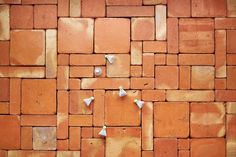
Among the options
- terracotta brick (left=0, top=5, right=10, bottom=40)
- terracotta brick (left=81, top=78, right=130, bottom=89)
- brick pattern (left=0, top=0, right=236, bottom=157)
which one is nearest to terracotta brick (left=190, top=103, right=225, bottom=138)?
brick pattern (left=0, top=0, right=236, bottom=157)

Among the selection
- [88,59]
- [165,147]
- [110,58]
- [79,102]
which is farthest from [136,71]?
[165,147]

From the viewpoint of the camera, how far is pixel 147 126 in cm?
225

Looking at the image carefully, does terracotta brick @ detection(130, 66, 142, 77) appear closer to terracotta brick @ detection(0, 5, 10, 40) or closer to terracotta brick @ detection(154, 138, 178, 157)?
terracotta brick @ detection(154, 138, 178, 157)

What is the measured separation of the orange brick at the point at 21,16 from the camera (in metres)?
2.28

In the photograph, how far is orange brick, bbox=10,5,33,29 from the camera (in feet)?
7.48

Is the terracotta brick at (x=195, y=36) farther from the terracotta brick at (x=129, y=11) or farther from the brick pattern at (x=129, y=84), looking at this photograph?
the terracotta brick at (x=129, y=11)

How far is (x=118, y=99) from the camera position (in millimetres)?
2262

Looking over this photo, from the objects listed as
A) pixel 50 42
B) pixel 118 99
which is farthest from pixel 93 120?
pixel 50 42

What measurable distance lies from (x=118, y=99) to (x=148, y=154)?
1.43ft

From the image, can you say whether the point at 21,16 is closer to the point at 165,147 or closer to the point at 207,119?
the point at 165,147

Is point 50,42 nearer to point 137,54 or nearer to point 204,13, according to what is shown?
point 137,54

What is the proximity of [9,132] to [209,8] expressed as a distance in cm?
166

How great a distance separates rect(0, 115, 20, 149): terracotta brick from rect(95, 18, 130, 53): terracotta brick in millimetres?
765

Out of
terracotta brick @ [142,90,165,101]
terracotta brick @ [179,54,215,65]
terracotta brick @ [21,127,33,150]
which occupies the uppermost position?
terracotta brick @ [179,54,215,65]
